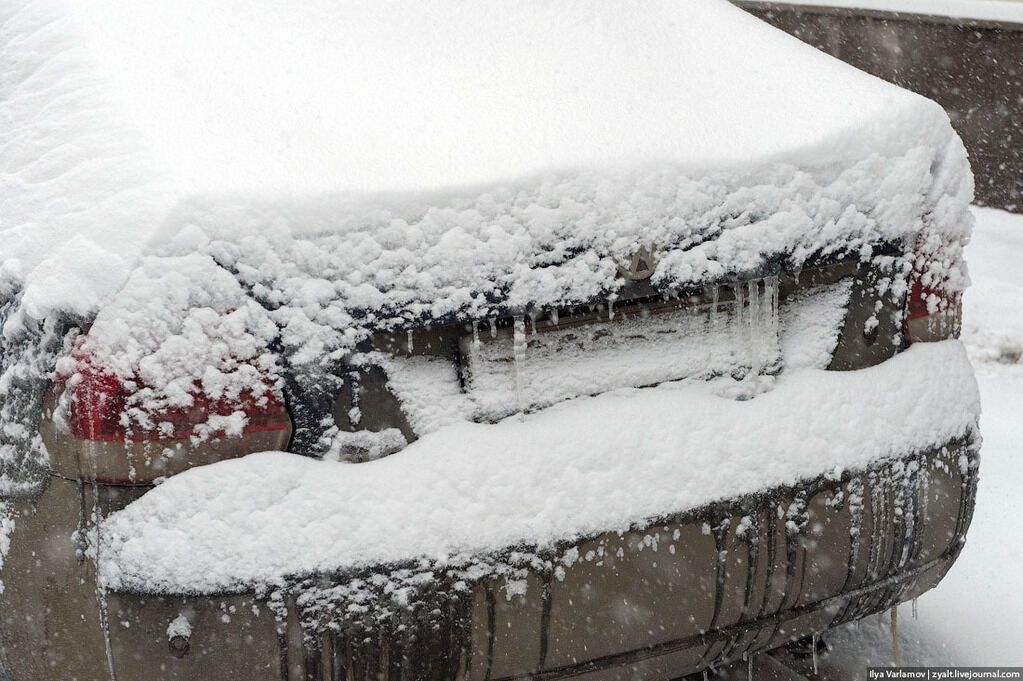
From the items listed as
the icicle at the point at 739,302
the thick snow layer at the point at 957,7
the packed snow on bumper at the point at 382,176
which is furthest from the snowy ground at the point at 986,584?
the thick snow layer at the point at 957,7

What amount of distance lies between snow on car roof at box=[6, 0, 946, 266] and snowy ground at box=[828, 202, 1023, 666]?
52.7 inches

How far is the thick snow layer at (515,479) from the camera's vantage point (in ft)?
6.18

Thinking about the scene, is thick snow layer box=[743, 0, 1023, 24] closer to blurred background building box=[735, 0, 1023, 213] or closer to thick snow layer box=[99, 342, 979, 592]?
blurred background building box=[735, 0, 1023, 213]

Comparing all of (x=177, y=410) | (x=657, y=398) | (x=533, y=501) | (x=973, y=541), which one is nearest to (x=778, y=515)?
(x=657, y=398)

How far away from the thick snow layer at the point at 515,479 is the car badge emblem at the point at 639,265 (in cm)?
22

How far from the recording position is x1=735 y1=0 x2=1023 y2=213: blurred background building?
6730 millimetres

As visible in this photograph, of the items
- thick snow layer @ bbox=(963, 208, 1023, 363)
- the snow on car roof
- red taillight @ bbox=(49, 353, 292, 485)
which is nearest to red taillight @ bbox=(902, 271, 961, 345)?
the snow on car roof

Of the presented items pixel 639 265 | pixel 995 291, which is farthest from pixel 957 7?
pixel 639 265

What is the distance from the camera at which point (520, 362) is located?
2.06 m

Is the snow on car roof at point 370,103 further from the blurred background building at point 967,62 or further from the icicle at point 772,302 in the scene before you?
the blurred background building at point 967,62

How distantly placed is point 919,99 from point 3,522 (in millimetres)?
1897

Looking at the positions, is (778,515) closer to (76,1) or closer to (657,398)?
(657,398)

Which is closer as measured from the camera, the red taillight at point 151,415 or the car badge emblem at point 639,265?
the red taillight at point 151,415

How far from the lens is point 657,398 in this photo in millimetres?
2150
